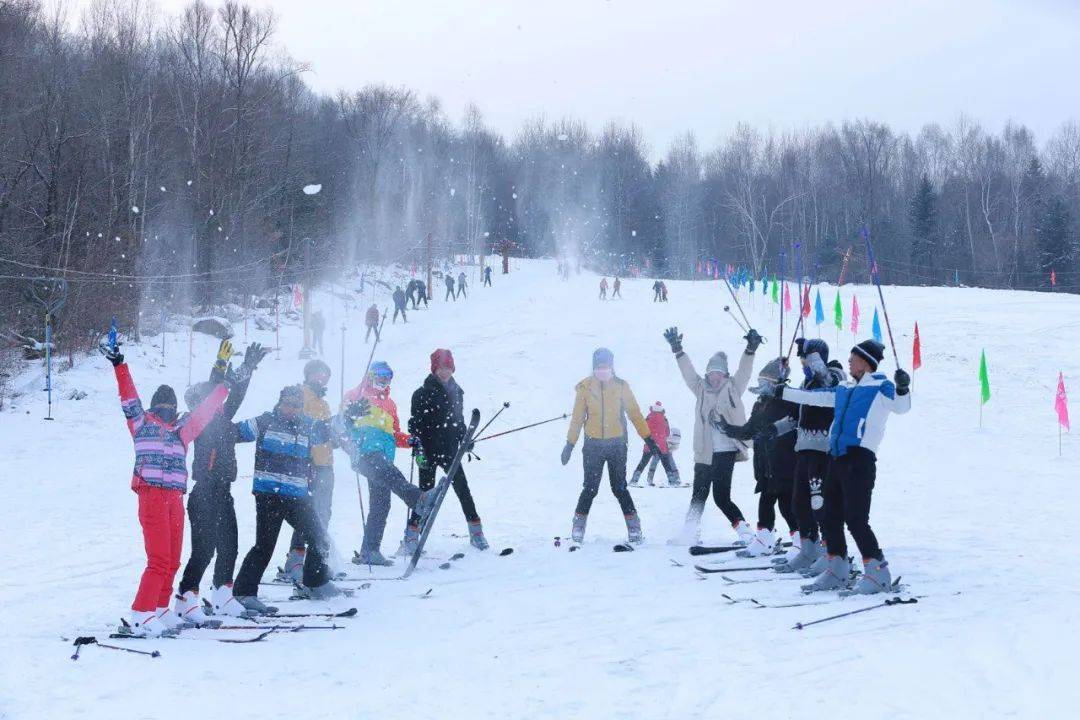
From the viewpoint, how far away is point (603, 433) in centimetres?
798

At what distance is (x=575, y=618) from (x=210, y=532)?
231 cm

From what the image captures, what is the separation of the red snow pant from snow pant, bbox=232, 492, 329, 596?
Answer: 567mm

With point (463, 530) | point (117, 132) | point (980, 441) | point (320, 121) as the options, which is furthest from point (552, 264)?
point (463, 530)

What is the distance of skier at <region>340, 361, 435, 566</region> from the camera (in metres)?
7.25

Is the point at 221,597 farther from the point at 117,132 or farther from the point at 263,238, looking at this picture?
the point at 263,238

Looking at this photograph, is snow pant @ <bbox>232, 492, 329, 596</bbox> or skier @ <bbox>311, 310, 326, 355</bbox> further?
skier @ <bbox>311, 310, 326, 355</bbox>

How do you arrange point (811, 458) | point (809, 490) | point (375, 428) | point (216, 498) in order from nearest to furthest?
point (216, 498), point (811, 458), point (809, 490), point (375, 428)

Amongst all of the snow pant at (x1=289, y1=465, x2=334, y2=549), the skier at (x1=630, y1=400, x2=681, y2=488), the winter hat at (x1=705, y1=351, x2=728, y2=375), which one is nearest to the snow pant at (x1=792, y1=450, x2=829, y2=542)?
the winter hat at (x1=705, y1=351, x2=728, y2=375)

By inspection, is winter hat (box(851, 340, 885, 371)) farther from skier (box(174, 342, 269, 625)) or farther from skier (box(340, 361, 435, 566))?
skier (box(174, 342, 269, 625))

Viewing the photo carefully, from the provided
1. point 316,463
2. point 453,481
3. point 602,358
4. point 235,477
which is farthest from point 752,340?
point 235,477

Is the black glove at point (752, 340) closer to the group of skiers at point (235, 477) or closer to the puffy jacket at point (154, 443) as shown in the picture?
the group of skiers at point (235, 477)

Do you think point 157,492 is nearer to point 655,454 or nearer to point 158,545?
point 158,545

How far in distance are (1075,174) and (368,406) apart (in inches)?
2866

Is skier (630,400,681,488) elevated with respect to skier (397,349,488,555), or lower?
lower
